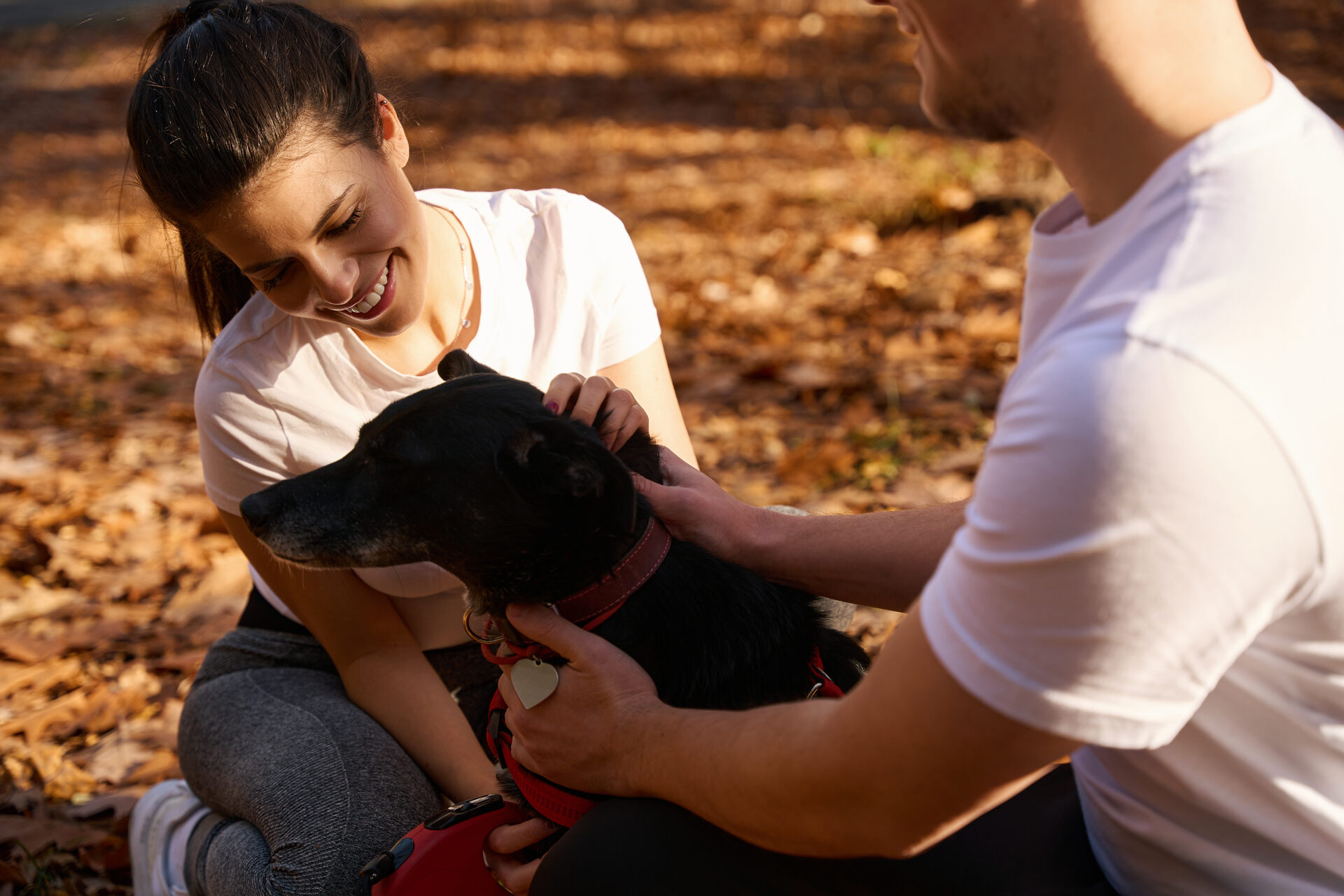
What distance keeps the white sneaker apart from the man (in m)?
1.61

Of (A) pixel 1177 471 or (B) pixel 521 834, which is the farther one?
(B) pixel 521 834

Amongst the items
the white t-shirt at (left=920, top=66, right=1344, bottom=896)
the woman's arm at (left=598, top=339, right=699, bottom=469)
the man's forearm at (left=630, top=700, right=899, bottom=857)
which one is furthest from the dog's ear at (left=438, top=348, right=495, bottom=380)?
the white t-shirt at (left=920, top=66, right=1344, bottom=896)

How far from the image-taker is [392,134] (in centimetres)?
291

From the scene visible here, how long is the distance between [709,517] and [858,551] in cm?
38

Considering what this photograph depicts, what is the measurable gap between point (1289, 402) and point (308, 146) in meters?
2.24

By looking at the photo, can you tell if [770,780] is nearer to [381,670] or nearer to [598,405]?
[598,405]

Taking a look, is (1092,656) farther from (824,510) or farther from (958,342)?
(958,342)

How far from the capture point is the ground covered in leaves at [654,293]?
12.4ft

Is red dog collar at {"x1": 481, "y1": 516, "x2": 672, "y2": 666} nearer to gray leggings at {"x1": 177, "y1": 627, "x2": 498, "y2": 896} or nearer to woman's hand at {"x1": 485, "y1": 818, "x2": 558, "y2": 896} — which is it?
woman's hand at {"x1": 485, "y1": 818, "x2": 558, "y2": 896}

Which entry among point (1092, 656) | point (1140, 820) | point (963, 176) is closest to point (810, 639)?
point (1140, 820)

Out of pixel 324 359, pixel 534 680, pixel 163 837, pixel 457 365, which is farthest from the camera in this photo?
pixel 163 837

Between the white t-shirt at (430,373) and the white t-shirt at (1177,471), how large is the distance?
1.77 m

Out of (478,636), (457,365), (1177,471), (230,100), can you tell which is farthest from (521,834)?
(230,100)

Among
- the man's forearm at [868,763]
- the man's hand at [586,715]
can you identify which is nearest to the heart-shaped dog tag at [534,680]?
the man's hand at [586,715]
